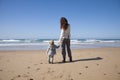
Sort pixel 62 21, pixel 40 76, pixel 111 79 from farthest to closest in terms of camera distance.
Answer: pixel 62 21, pixel 40 76, pixel 111 79

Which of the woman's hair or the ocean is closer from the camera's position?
the woman's hair

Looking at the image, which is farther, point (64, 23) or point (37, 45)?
point (37, 45)

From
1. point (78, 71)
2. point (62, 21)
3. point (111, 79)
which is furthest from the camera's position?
point (62, 21)

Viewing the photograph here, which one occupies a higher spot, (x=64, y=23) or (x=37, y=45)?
(x=64, y=23)

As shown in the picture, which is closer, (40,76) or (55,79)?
(55,79)

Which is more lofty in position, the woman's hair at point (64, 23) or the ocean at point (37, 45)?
the woman's hair at point (64, 23)

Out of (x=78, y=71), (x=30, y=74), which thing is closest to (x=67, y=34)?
(x=78, y=71)

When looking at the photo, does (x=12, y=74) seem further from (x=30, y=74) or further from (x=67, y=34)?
(x=67, y=34)

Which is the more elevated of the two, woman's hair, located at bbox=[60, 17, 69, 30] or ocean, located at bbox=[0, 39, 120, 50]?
woman's hair, located at bbox=[60, 17, 69, 30]

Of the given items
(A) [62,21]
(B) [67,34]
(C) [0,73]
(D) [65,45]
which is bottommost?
(C) [0,73]

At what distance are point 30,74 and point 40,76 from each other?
442 millimetres

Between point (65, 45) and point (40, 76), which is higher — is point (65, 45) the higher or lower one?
the higher one

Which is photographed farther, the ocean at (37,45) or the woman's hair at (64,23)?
the ocean at (37,45)

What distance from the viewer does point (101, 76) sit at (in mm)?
4570
